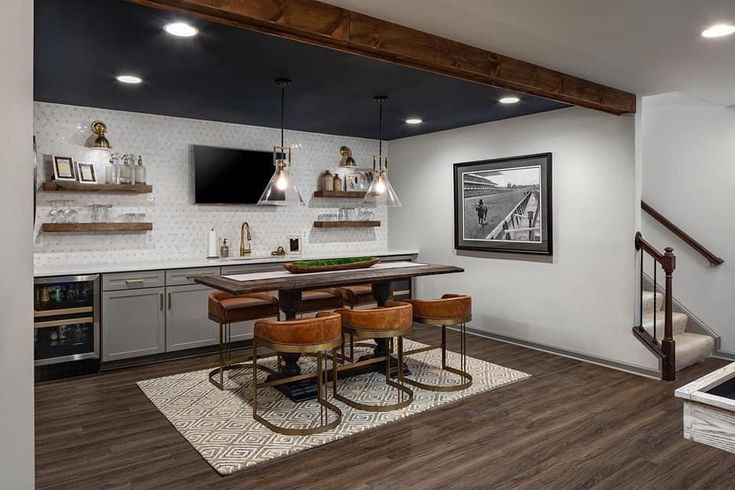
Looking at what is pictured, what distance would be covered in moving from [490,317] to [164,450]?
405 cm

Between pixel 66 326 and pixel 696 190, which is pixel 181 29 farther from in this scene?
pixel 696 190

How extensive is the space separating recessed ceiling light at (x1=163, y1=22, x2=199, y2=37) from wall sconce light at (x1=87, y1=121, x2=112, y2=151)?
246 centimetres

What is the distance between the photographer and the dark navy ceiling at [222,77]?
9.73 ft

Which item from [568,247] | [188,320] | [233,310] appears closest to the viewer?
[233,310]

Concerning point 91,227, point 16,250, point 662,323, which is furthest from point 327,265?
point 662,323

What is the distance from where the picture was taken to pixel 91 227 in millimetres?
5070

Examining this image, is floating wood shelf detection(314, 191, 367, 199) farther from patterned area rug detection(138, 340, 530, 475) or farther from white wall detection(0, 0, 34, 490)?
white wall detection(0, 0, 34, 490)

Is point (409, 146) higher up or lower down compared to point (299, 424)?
higher up

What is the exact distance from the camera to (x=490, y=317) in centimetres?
610

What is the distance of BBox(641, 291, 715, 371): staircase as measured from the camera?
4.71 m

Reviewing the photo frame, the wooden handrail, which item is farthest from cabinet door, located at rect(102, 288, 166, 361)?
the wooden handrail

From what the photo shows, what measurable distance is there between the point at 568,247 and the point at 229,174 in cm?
382

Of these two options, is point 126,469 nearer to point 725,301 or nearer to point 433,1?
point 433,1

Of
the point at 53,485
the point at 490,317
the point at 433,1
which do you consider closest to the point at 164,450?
the point at 53,485
